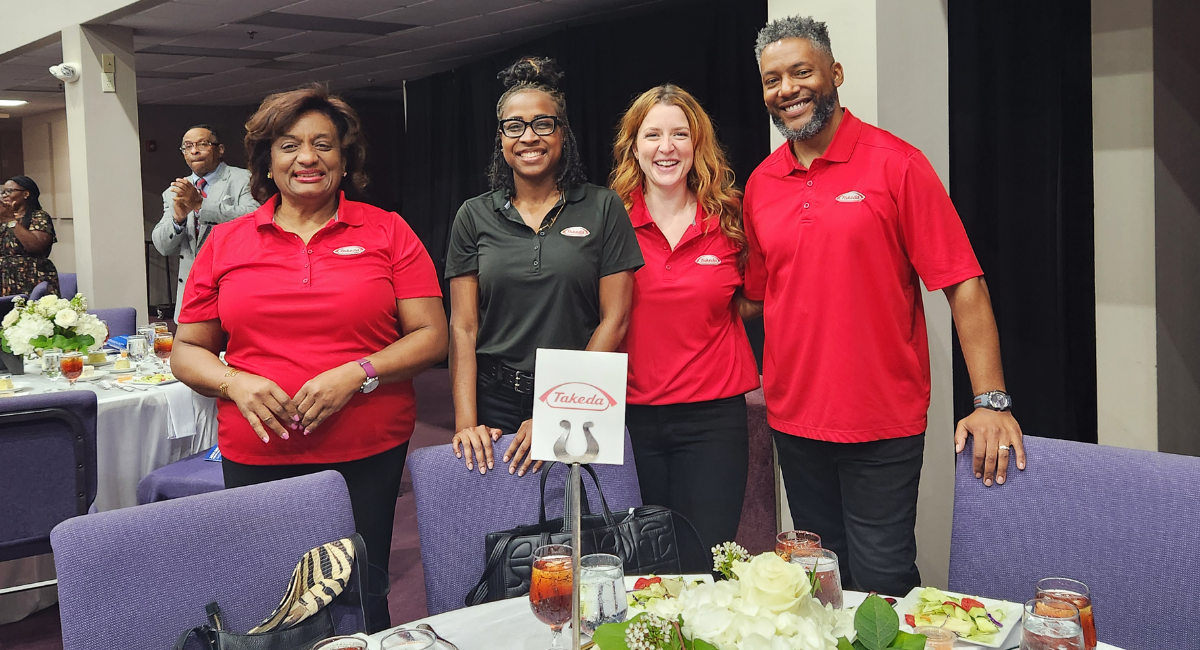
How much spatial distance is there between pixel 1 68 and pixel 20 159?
6710 millimetres

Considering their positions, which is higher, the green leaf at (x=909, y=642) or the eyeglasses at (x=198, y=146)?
the eyeglasses at (x=198, y=146)

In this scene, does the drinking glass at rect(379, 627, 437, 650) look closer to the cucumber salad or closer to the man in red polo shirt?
the cucumber salad

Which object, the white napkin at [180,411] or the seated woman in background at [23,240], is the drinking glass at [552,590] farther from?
the seated woman in background at [23,240]

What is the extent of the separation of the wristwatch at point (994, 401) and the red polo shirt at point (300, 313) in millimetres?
1327

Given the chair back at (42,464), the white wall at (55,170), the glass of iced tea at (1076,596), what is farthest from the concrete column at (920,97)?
the white wall at (55,170)

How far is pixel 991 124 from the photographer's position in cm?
386

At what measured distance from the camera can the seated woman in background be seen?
5738mm

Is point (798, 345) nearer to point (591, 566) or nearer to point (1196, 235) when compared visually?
point (591, 566)

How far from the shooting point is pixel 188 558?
152cm

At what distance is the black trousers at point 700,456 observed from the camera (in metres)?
2.30

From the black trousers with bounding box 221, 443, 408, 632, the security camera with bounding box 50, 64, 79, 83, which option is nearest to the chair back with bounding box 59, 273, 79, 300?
the security camera with bounding box 50, 64, 79, 83

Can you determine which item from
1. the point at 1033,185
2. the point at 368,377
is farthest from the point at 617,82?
the point at 368,377

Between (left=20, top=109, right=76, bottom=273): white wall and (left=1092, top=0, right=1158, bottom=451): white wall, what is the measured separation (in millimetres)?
14716

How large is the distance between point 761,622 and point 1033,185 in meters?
3.42
